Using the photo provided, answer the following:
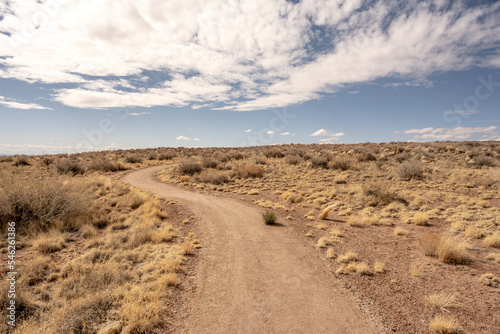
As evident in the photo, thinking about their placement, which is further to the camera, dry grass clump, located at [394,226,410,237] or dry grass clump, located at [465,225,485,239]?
dry grass clump, located at [394,226,410,237]

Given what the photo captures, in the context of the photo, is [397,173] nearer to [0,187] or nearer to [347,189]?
[347,189]

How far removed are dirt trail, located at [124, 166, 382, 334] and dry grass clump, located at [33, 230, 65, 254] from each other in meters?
5.48

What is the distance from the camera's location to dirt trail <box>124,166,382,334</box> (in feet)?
16.5

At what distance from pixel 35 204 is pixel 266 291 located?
11.2 metres

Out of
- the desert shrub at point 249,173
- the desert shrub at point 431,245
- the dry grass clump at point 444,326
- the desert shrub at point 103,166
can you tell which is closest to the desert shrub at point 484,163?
the desert shrub at point 249,173

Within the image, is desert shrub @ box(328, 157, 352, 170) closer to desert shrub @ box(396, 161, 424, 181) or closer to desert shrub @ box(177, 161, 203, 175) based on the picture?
desert shrub @ box(396, 161, 424, 181)

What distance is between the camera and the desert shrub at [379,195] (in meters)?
14.9

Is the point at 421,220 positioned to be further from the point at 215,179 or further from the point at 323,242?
the point at 215,179

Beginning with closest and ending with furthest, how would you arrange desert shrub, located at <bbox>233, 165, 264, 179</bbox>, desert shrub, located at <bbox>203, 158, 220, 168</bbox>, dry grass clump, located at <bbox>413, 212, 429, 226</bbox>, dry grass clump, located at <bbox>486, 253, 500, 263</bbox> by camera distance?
dry grass clump, located at <bbox>486, 253, 500, 263</bbox>, dry grass clump, located at <bbox>413, 212, 429, 226</bbox>, desert shrub, located at <bbox>233, 165, 264, 179</bbox>, desert shrub, located at <bbox>203, 158, 220, 168</bbox>

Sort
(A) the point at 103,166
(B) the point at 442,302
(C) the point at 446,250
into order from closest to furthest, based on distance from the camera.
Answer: (B) the point at 442,302 → (C) the point at 446,250 → (A) the point at 103,166

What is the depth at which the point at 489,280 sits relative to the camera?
6496mm

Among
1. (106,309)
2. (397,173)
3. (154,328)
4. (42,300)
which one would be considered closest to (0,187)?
(42,300)

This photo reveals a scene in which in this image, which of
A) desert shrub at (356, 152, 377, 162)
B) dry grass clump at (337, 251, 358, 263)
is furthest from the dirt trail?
desert shrub at (356, 152, 377, 162)

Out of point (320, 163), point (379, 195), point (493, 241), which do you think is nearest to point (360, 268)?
point (493, 241)
